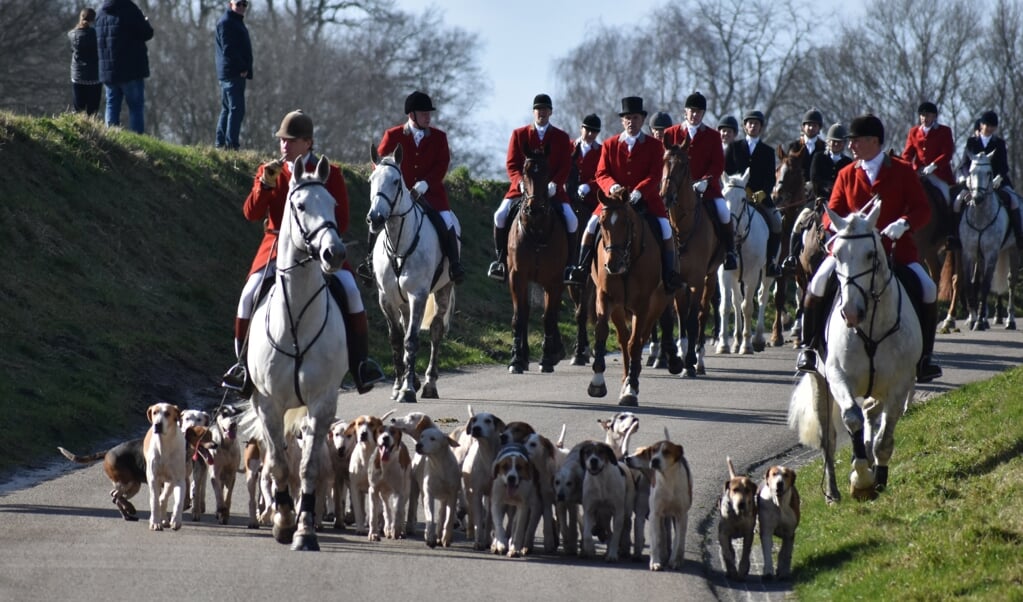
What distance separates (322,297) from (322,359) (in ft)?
1.35

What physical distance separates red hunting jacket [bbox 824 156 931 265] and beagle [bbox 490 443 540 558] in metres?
3.86

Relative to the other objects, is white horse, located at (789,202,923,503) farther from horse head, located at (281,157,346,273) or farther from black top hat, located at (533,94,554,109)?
black top hat, located at (533,94,554,109)

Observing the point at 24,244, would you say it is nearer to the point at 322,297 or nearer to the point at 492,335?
the point at 492,335

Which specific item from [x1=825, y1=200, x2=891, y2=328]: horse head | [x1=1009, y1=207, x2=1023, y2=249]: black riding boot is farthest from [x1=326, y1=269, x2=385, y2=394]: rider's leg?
[x1=1009, y1=207, x2=1023, y2=249]: black riding boot

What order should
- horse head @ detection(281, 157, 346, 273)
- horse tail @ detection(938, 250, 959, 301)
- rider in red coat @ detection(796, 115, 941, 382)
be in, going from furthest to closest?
horse tail @ detection(938, 250, 959, 301) → rider in red coat @ detection(796, 115, 941, 382) → horse head @ detection(281, 157, 346, 273)

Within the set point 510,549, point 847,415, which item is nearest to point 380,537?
point 510,549

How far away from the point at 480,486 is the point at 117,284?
1038 cm

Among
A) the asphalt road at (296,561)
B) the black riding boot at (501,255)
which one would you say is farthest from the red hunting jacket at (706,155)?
the asphalt road at (296,561)

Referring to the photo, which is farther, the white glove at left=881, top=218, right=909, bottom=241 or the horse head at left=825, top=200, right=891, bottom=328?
the white glove at left=881, top=218, right=909, bottom=241

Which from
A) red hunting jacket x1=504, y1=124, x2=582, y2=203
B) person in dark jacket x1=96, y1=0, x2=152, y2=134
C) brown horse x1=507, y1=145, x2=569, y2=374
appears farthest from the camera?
person in dark jacket x1=96, y1=0, x2=152, y2=134

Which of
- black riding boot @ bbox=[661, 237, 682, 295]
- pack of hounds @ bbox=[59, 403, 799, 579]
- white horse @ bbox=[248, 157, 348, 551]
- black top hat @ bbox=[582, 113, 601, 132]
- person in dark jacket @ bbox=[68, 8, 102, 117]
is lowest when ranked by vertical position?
pack of hounds @ bbox=[59, 403, 799, 579]

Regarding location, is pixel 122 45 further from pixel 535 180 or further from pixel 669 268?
pixel 669 268

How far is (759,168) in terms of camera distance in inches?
932

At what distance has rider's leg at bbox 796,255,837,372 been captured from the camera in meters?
12.4
